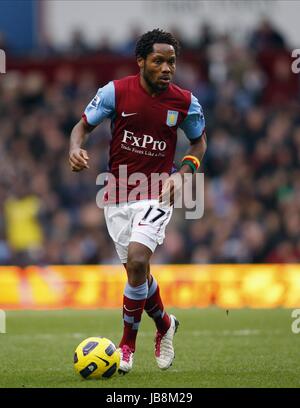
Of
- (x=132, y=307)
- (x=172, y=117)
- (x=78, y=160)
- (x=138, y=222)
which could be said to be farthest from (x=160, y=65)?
(x=132, y=307)

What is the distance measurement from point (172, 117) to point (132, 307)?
5.04 feet

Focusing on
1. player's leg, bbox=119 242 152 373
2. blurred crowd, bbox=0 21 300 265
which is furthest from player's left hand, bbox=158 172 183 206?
blurred crowd, bbox=0 21 300 265

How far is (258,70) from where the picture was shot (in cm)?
2022

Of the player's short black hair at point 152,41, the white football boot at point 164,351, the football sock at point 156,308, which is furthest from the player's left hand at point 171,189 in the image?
the white football boot at point 164,351

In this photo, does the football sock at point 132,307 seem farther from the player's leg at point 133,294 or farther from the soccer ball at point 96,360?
the soccer ball at point 96,360

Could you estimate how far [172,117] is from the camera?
28.7ft

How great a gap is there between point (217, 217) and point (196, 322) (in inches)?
211

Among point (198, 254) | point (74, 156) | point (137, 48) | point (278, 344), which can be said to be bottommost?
point (198, 254)

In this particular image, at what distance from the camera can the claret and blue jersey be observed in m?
8.63

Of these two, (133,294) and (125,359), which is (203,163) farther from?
(125,359)

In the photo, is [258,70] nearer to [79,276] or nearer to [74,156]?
[79,276]
